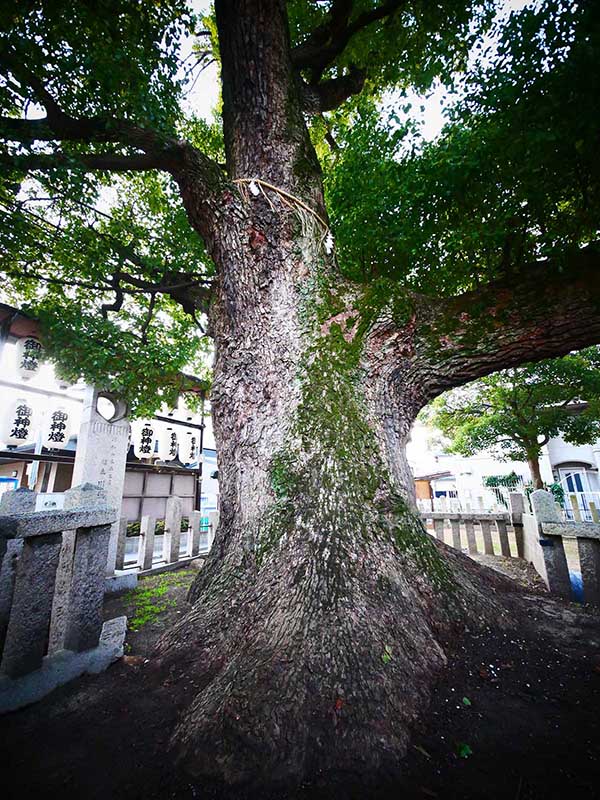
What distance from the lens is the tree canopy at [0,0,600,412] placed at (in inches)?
119

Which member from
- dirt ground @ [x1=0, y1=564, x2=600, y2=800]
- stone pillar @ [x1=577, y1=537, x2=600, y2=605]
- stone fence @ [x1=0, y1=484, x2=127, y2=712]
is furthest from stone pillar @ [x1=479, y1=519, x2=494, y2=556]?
stone fence @ [x1=0, y1=484, x2=127, y2=712]

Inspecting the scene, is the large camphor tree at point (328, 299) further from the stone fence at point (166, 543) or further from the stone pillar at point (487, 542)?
the stone pillar at point (487, 542)

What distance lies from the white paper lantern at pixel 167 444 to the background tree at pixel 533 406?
1143cm

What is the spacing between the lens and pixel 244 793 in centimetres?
139

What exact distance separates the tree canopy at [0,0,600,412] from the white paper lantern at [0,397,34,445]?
1.89m

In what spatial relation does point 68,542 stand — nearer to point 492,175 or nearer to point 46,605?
point 46,605

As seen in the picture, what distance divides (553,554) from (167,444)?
999 centimetres

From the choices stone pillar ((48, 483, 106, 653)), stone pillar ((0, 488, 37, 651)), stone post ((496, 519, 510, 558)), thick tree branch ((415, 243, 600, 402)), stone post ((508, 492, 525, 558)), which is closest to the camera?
stone pillar ((0, 488, 37, 651))

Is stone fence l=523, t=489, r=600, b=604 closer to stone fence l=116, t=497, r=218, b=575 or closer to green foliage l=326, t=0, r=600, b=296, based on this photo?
green foliage l=326, t=0, r=600, b=296

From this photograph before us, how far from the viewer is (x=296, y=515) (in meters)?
2.36

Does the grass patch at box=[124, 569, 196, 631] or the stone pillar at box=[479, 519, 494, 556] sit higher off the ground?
the stone pillar at box=[479, 519, 494, 556]

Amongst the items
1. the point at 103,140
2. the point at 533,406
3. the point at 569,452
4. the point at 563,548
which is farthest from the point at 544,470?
the point at 103,140

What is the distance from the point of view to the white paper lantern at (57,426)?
8.59 m

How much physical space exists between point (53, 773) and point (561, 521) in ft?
18.3
